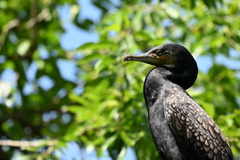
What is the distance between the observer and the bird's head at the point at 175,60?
16.2 feet

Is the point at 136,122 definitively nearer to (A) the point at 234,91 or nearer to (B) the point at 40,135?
(A) the point at 234,91

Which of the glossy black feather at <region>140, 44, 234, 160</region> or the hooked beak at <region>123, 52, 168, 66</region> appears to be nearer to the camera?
the glossy black feather at <region>140, 44, 234, 160</region>

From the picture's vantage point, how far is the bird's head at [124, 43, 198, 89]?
16.2 feet

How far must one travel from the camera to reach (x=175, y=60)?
4.96m

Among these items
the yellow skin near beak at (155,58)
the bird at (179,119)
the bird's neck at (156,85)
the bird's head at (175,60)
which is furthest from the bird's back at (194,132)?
the yellow skin near beak at (155,58)

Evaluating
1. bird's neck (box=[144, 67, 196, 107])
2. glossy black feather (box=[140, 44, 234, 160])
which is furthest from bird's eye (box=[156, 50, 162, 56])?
glossy black feather (box=[140, 44, 234, 160])

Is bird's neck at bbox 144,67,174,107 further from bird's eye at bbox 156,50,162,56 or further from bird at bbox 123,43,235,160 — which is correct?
bird's eye at bbox 156,50,162,56

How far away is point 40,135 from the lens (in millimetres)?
9102

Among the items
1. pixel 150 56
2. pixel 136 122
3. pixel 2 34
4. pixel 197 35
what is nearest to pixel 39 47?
pixel 2 34

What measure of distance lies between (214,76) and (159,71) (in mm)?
3228

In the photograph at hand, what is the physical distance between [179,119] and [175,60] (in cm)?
56

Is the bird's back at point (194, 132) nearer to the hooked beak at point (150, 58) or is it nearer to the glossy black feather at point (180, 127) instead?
the glossy black feather at point (180, 127)

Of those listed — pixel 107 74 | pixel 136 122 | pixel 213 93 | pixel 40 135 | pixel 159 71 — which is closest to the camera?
pixel 159 71

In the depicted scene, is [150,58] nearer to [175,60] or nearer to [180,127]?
[175,60]
